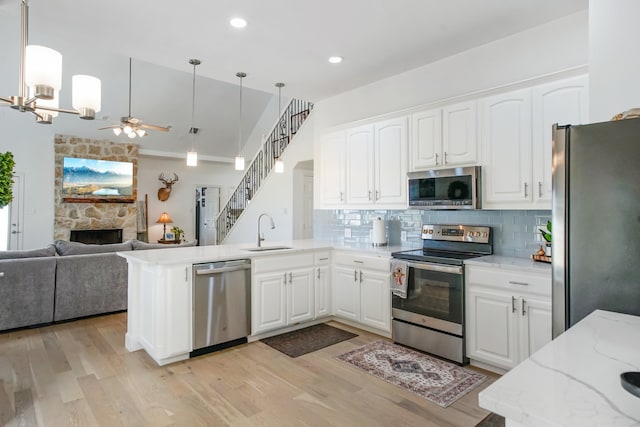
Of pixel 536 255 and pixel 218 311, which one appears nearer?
pixel 536 255

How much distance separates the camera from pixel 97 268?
4.54 meters

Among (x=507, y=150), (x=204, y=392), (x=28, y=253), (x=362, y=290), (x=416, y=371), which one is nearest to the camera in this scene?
(x=204, y=392)

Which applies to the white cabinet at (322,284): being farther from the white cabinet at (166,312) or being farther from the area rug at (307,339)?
the white cabinet at (166,312)

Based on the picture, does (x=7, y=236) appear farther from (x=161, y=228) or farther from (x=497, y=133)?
(x=497, y=133)

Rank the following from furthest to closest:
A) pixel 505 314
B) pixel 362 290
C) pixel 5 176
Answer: pixel 362 290, pixel 505 314, pixel 5 176

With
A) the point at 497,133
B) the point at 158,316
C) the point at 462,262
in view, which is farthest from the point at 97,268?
the point at 497,133

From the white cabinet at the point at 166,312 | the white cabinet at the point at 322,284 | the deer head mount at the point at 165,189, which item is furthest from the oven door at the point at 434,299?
the deer head mount at the point at 165,189

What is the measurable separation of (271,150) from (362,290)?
15.6 ft

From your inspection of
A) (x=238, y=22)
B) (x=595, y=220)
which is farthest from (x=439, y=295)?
(x=238, y=22)

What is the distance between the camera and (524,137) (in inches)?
120

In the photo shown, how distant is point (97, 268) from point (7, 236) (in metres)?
4.39

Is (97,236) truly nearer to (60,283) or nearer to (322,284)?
(60,283)

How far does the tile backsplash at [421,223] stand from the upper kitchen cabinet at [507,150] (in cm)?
33

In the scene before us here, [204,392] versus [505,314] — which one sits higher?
[505,314]
